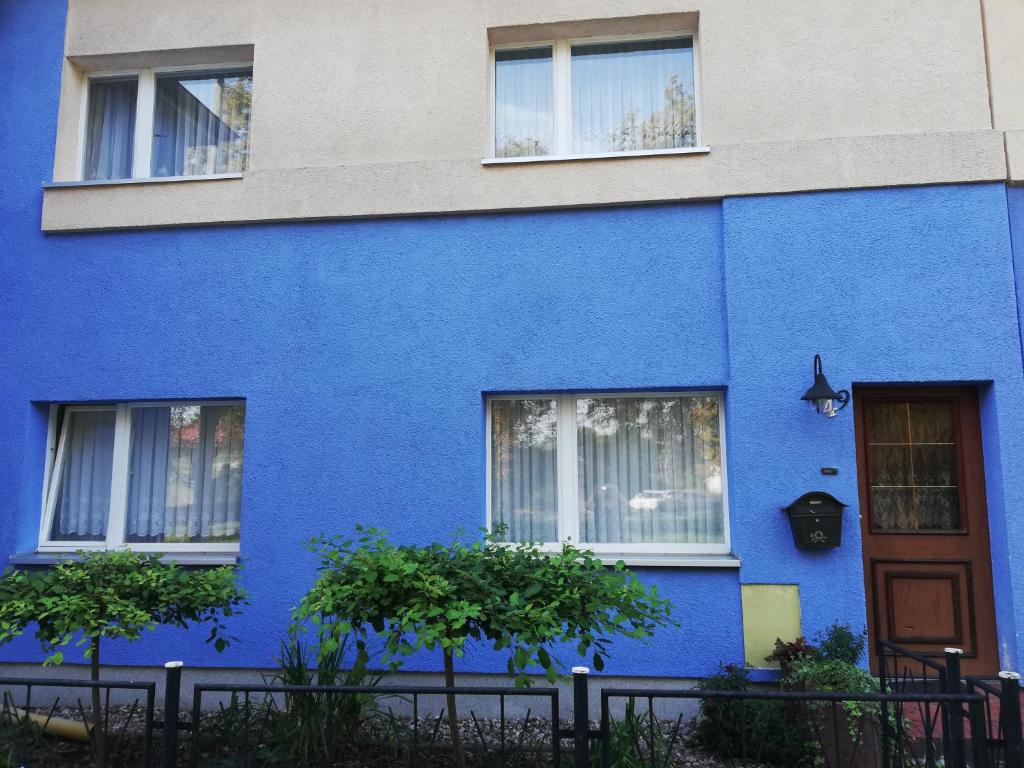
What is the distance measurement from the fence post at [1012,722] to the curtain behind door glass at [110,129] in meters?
6.80

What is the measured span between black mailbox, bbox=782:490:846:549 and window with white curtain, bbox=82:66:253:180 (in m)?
5.01

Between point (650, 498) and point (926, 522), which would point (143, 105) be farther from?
point (926, 522)

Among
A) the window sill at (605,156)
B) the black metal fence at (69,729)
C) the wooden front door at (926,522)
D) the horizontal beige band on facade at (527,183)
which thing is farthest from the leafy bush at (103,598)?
the wooden front door at (926,522)

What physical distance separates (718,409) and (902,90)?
2.56 meters

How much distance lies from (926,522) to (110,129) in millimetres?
7105

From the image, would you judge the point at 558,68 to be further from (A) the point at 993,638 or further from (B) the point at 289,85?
(A) the point at 993,638

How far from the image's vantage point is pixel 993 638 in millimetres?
5016

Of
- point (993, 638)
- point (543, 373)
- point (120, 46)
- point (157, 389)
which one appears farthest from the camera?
point (120, 46)

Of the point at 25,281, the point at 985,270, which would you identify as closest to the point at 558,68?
the point at 985,270

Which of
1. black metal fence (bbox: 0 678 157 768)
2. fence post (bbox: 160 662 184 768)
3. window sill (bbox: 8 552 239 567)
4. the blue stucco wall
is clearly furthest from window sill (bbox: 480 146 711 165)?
black metal fence (bbox: 0 678 157 768)

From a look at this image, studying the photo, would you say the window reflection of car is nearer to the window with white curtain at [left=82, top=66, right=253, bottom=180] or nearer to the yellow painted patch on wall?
the yellow painted patch on wall

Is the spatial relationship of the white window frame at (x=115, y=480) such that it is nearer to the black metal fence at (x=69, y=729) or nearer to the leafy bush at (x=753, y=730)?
the black metal fence at (x=69, y=729)

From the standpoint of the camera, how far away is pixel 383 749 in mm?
4480

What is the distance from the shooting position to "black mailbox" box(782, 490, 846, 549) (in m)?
4.93
